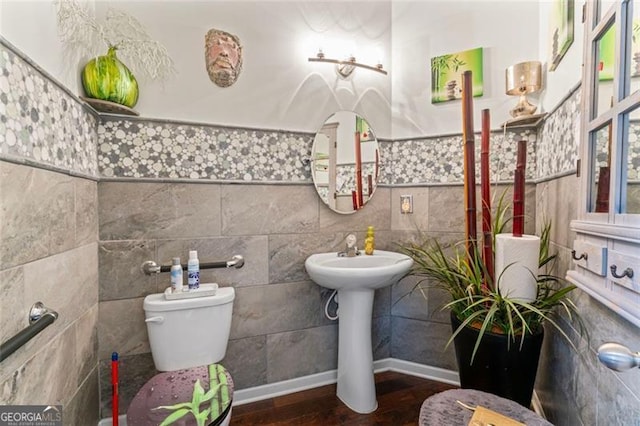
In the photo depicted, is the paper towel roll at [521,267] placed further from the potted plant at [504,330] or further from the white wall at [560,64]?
the white wall at [560,64]

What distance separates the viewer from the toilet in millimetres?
1148

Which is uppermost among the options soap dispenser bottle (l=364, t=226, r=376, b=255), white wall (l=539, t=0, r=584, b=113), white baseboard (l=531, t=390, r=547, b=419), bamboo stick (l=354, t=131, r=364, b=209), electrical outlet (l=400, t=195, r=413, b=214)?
white wall (l=539, t=0, r=584, b=113)

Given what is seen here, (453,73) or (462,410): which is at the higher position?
(453,73)

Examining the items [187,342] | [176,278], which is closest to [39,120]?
[176,278]

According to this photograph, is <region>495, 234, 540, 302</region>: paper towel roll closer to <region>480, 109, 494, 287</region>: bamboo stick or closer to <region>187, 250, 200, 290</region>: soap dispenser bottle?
<region>480, 109, 494, 287</region>: bamboo stick

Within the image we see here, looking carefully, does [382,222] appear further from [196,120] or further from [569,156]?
[196,120]

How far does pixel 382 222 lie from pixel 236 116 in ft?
3.75

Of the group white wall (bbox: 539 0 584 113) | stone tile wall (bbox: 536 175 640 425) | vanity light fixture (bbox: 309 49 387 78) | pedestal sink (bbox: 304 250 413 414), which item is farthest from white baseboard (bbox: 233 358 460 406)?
vanity light fixture (bbox: 309 49 387 78)

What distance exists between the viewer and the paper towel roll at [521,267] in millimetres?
1215

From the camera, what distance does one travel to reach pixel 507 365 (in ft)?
3.92

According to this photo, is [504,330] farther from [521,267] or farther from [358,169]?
[358,169]

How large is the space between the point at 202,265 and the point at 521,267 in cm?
150

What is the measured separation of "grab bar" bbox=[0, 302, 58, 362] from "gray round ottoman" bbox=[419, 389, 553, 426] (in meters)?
1.16

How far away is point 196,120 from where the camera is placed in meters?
1.58
